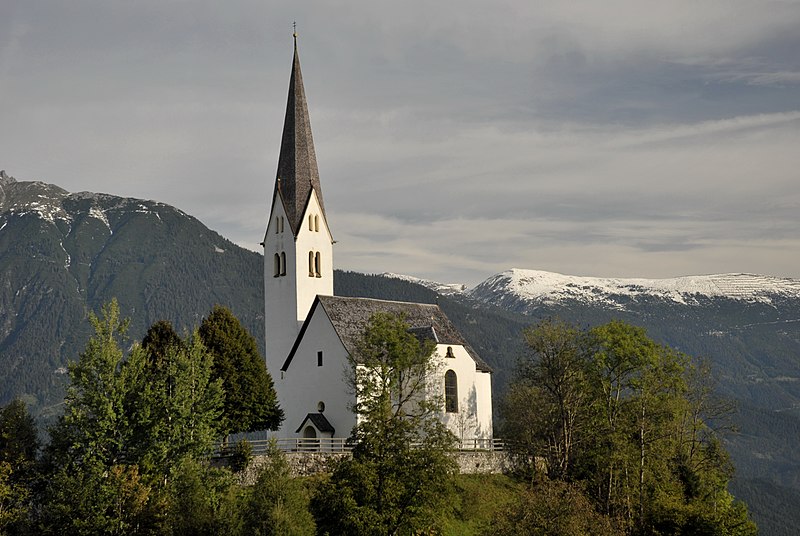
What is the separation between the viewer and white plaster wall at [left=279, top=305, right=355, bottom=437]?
70.9 m

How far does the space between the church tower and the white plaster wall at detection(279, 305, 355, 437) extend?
377 cm

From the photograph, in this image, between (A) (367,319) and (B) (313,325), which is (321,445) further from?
(A) (367,319)

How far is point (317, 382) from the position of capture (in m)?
72.9

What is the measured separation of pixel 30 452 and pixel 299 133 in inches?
1485

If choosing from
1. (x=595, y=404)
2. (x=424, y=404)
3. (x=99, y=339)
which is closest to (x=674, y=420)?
(x=595, y=404)

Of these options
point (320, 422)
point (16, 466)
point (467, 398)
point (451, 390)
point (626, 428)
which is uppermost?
point (451, 390)

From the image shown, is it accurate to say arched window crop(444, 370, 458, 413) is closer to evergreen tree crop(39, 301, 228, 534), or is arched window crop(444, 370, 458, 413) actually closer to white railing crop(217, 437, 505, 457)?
white railing crop(217, 437, 505, 457)

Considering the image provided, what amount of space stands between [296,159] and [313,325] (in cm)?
1522

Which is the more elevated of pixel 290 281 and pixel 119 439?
pixel 290 281

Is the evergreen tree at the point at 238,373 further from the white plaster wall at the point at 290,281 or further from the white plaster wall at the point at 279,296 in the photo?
the white plaster wall at the point at 290,281

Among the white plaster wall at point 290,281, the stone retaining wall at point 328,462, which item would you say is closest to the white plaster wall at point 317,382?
the white plaster wall at point 290,281

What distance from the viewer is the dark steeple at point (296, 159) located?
8081cm

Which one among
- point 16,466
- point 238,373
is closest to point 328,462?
point 238,373

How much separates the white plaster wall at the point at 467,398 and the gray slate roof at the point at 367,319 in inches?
43.3
